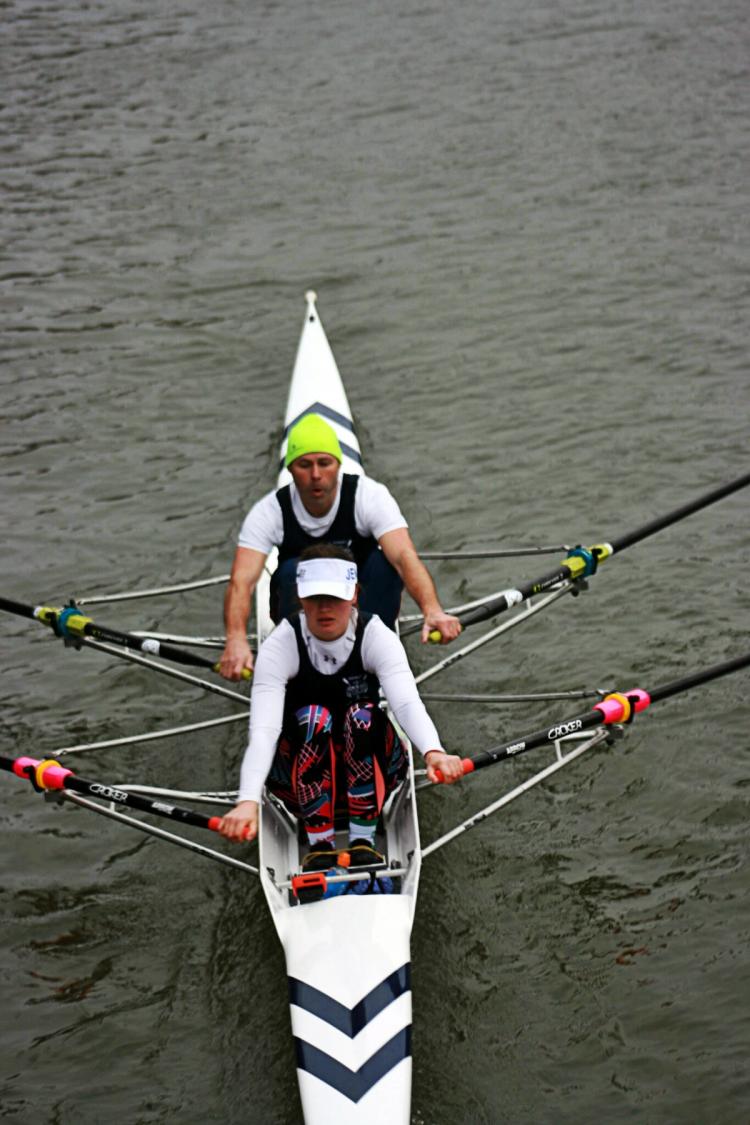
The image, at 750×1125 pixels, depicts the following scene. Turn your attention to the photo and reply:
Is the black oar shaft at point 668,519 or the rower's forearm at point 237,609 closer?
the rower's forearm at point 237,609

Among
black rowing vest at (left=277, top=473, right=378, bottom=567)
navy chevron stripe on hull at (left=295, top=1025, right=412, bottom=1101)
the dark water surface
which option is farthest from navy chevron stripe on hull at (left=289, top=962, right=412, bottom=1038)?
black rowing vest at (left=277, top=473, right=378, bottom=567)

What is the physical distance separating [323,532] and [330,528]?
0.04 m

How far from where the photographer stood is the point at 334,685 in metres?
6.04

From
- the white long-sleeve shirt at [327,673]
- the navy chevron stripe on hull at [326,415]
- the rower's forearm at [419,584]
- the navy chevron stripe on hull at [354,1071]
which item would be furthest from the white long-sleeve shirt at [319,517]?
the navy chevron stripe on hull at [326,415]

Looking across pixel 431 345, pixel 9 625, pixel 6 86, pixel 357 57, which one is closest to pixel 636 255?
pixel 431 345

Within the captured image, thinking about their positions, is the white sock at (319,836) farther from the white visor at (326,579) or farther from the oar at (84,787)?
the white visor at (326,579)

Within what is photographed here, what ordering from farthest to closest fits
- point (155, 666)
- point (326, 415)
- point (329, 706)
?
1. point (326, 415)
2. point (155, 666)
3. point (329, 706)

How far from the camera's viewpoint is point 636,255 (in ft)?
43.5

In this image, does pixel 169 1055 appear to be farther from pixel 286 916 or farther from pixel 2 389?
pixel 2 389

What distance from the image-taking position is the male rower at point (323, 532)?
6.76 metres

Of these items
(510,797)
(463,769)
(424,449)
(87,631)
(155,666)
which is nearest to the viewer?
(463,769)

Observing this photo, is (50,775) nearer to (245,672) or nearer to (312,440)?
(245,672)

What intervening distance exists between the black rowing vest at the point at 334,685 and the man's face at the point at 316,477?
99 cm

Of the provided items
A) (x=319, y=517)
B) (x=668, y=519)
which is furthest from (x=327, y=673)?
(x=668, y=519)
